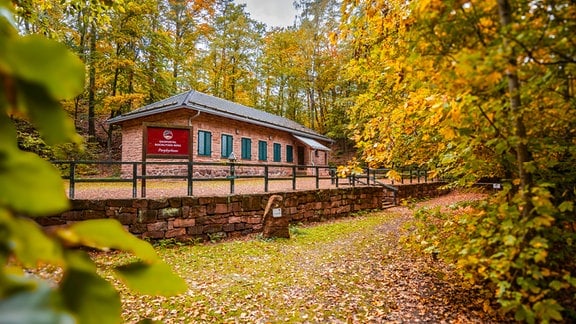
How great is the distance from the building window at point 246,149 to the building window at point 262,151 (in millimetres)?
842

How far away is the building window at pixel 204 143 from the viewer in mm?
14367

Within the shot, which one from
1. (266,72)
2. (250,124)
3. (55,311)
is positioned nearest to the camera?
(55,311)

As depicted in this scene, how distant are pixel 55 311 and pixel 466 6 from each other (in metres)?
2.60

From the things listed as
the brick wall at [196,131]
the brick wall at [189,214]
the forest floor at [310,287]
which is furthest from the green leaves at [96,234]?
the brick wall at [196,131]

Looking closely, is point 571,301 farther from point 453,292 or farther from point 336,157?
point 336,157

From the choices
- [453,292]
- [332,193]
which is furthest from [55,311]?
[332,193]

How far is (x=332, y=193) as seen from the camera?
10.8m

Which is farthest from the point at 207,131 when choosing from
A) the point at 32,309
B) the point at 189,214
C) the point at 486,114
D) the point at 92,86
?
the point at 32,309

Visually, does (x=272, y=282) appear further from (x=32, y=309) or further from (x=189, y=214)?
(x=32, y=309)

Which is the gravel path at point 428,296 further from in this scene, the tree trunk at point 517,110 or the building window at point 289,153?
the building window at point 289,153

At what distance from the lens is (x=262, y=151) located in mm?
18266

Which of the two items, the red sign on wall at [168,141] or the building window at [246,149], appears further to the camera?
the building window at [246,149]

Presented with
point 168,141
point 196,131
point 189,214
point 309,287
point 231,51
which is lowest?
point 309,287

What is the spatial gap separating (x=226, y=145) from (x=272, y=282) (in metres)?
11.8
